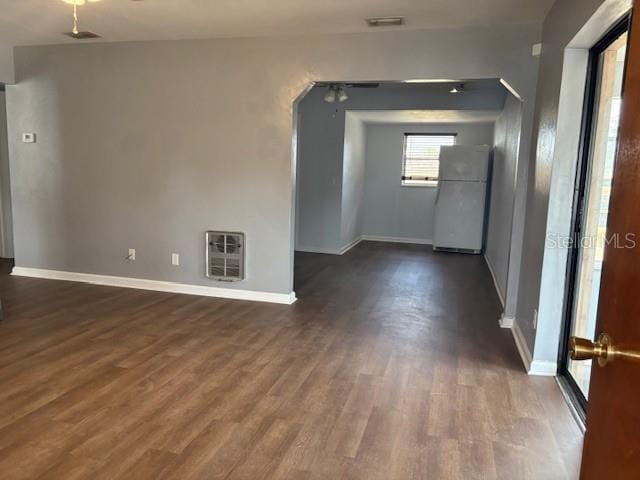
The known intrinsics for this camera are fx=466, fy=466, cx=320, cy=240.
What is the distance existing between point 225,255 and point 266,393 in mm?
2120

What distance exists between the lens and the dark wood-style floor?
2.02m

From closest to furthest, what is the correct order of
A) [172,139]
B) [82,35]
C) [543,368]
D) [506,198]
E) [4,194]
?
[543,368], [82,35], [172,139], [506,198], [4,194]

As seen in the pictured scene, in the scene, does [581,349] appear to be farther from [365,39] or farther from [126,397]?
[365,39]

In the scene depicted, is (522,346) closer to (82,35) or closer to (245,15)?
(245,15)

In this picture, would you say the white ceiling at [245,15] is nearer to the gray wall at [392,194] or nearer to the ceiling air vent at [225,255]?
the ceiling air vent at [225,255]

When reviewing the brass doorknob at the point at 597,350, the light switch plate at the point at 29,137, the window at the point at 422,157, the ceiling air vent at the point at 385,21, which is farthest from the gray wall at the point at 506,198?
the light switch plate at the point at 29,137

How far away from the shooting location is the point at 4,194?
5984 millimetres

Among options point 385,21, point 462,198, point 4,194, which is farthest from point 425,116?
point 4,194

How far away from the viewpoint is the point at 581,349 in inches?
36.7

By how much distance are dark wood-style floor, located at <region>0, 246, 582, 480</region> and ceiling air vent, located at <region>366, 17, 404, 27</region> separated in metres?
2.42

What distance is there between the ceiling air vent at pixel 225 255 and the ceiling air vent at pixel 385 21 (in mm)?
2169

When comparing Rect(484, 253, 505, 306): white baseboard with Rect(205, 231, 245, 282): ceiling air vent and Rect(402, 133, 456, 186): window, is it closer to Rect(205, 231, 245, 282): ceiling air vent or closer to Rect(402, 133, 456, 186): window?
Rect(402, 133, 456, 186): window

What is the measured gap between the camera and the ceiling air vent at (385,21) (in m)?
3.56

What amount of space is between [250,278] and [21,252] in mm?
2712
